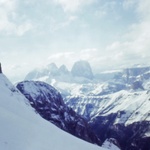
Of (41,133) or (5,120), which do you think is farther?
(41,133)

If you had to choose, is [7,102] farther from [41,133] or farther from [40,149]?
[40,149]

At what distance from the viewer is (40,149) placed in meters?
38.8

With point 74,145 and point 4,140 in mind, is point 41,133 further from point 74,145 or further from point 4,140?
point 4,140

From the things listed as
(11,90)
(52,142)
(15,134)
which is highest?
(11,90)

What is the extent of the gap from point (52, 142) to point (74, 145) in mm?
5708

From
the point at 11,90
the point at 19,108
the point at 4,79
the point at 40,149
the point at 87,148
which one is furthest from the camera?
the point at 4,79

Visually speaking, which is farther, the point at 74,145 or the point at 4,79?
the point at 4,79

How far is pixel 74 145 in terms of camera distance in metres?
49.9

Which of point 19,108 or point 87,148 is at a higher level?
point 19,108

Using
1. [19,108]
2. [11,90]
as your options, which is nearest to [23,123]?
[19,108]

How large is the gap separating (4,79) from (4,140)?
59428mm

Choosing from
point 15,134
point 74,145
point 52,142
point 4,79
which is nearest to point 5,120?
point 15,134

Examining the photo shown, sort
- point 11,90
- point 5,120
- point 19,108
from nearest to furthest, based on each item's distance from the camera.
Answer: point 5,120
point 19,108
point 11,90

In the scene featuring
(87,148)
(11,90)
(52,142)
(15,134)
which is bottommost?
(87,148)
